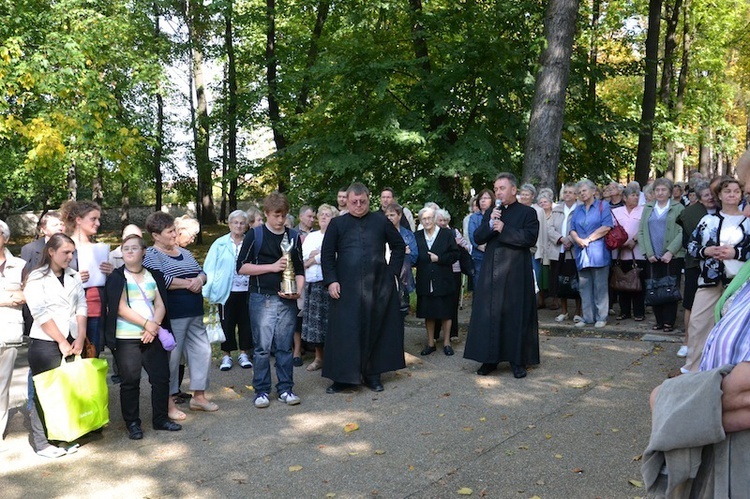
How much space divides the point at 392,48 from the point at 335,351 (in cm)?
1033

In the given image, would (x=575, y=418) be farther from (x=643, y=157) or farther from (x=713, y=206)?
(x=643, y=157)

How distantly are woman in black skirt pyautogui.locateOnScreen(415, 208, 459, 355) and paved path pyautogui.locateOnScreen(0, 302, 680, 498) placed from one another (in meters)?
1.07

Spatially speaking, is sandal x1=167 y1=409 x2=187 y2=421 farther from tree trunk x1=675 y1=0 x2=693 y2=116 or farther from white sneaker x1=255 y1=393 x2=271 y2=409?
tree trunk x1=675 y1=0 x2=693 y2=116

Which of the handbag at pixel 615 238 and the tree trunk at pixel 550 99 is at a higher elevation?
the tree trunk at pixel 550 99

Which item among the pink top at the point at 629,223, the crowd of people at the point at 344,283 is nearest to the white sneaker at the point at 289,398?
the crowd of people at the point at 344,283

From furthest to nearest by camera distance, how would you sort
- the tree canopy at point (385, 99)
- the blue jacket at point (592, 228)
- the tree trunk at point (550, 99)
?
the tree canopy at point (385, 99)
the tree trunk at point (550, 99)
the blue jacket at point (592, 228)

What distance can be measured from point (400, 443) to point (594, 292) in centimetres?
500

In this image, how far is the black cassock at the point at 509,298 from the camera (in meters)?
8.00

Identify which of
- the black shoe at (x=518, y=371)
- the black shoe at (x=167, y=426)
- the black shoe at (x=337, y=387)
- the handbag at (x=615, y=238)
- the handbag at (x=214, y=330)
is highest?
the handbag at (x=615, y=238)

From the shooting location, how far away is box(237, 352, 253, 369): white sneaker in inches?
364

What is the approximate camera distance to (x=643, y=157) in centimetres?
1830

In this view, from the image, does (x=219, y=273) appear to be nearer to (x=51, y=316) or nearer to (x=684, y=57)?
(x=51, y=316)

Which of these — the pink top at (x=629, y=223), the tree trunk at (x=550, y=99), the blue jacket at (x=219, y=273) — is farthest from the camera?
the tree trunk at (x=550, y=99)

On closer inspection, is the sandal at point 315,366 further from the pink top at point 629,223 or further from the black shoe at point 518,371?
the pink top at point 629,223
